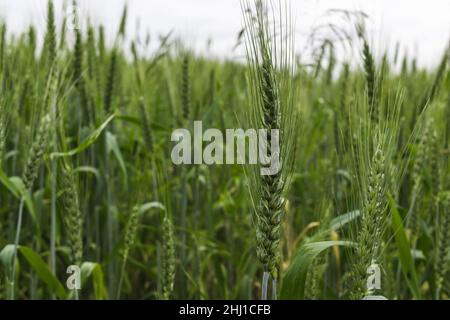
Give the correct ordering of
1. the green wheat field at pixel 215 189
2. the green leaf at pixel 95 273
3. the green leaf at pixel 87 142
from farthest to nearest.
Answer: the green leaf at pixel 95 273
the green leaf at pixel 87 142
the green wheat field at pixel 215 189

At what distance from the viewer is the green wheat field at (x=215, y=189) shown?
3.95ft

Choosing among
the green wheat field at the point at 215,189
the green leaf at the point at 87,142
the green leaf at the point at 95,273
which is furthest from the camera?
the green leaf at the point at 95,273

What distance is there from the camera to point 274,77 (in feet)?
3.67

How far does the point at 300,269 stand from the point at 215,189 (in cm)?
149

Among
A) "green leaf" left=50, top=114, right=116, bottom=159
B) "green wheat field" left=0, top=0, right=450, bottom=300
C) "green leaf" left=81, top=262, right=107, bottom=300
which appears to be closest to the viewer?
"green wheat field" left=0, top=0, right=450, bottom=300

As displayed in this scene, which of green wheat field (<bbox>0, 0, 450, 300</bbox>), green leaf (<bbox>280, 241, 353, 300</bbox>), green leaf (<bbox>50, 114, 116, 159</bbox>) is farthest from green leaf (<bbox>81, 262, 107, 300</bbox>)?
green leaf (<bbox>280, 241, 353, 300</bbox>)

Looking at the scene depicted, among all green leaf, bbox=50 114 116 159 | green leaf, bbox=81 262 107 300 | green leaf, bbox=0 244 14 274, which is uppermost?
green leaf, bbox=50 114 116 159

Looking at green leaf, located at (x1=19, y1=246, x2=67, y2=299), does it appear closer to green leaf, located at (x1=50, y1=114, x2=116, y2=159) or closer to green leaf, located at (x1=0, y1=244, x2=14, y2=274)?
green leaf, located at (x1=0, y1=244, x2=14, y2=274)

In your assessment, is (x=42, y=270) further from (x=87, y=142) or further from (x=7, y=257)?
(x=87, y=142)

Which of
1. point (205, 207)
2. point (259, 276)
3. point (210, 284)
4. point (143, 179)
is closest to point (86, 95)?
point (143, 179)

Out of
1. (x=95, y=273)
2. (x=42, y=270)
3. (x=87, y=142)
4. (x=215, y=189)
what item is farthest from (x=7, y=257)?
(x=215, y=189)

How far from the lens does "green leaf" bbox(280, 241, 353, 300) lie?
135cm

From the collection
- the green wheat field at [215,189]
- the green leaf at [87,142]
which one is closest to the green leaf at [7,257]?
the green wheat field at [215,189]

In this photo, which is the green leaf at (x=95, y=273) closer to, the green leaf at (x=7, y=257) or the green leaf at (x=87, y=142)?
the green leaf at (x=7, y=257)
